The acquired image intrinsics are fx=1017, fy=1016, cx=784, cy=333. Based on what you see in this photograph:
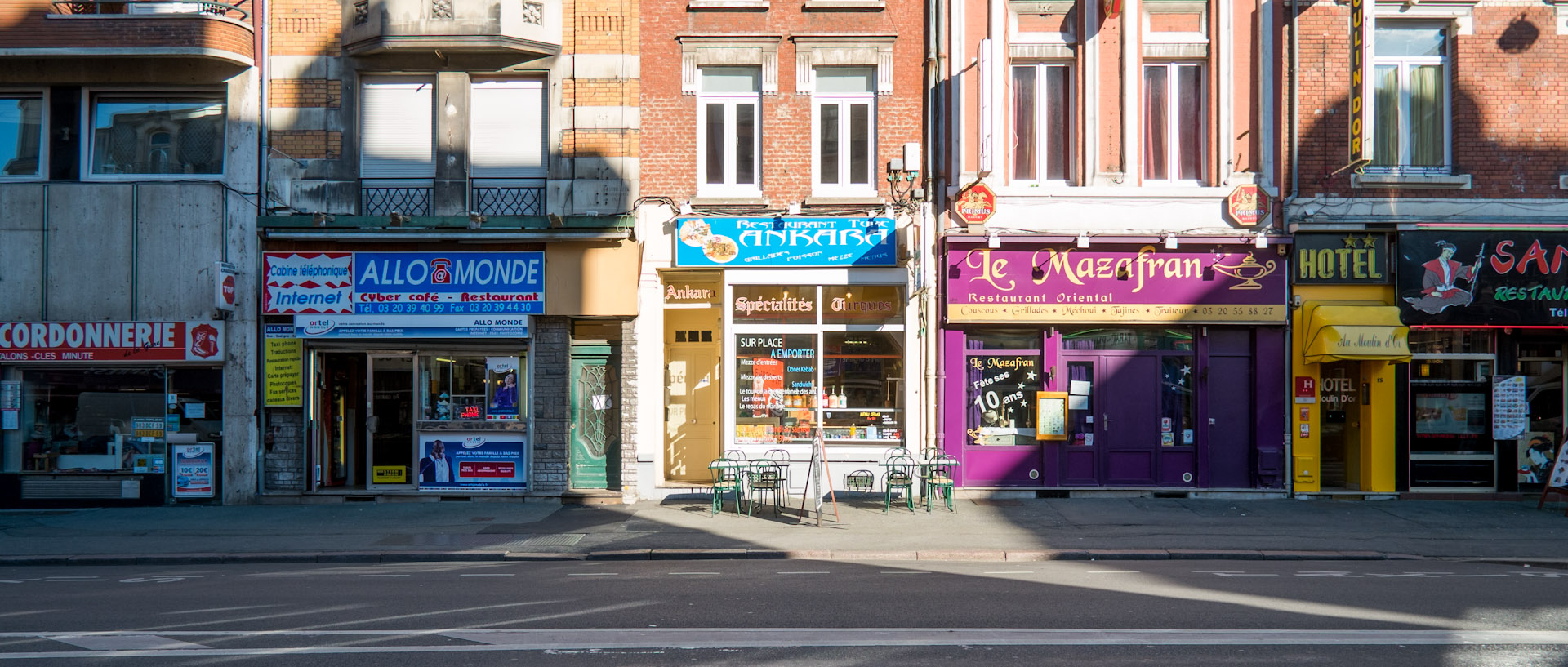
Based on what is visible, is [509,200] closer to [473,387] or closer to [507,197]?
[507,197]

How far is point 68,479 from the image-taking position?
1559 centimetres

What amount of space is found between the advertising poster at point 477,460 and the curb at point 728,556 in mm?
4047

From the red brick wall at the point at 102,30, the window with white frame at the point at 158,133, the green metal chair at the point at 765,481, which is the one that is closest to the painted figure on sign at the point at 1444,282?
the green metal chair at the point at 765,481

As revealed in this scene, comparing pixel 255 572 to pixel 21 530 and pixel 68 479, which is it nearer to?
pixel 21 530

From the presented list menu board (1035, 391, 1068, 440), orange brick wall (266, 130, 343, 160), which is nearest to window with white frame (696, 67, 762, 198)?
menu board (1035, 391, 1068, 440)

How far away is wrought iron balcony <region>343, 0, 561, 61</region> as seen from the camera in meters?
15.2

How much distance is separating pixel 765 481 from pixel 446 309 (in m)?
5.59

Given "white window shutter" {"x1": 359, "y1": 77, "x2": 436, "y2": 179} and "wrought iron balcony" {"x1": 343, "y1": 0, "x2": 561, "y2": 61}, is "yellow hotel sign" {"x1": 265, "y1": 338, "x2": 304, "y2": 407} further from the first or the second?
"wrought iron balcony" {"x1": 343, "y1": 0, "x2": 561, "y2": 61}

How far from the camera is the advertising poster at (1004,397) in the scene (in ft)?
52.1

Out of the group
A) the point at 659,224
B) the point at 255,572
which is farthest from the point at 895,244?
the point at 255,572

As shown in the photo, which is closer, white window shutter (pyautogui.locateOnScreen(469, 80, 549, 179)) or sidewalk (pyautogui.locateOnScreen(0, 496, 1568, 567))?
sidewalk (pyautogui.locateOnScreen(0, 496, 1568, 567))

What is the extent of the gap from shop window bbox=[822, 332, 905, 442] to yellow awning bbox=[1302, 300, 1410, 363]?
618cm

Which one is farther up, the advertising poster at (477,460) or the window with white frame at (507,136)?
the window with white frame at (507,136)

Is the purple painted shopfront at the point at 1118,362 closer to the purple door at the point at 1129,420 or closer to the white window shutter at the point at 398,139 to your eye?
the purple door at the point at 1129,420
